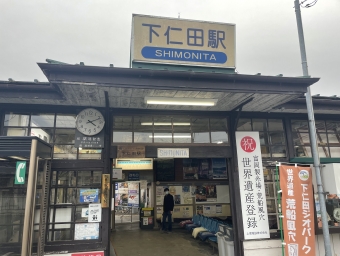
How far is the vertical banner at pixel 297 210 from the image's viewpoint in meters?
5.88

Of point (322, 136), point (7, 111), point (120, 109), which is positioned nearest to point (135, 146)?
point (120, 109)

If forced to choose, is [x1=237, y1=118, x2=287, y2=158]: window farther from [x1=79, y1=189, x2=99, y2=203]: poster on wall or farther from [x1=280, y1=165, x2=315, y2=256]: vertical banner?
[x1=79, y1=189, x2=99, y2=203]: poster on wall

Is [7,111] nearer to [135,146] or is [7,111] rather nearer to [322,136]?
[135,146]

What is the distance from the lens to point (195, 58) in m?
6.03

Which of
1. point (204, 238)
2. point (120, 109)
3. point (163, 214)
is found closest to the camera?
point (120, 109)

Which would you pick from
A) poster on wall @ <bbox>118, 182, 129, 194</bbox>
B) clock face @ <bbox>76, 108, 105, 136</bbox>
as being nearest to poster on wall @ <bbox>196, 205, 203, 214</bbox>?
poster on wall @ <bbox>118, 182, 129, 194</bbox>

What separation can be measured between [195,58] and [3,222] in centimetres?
581

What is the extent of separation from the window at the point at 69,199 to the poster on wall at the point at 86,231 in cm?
7

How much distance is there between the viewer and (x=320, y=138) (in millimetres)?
7578

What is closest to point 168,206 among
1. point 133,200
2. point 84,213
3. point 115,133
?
point 133,200

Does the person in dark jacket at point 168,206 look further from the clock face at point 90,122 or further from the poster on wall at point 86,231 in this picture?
the clock face at point 90,122

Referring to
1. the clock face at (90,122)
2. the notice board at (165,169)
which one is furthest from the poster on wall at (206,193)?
the clock face at (90,122)

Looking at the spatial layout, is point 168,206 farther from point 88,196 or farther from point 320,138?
point 320,138

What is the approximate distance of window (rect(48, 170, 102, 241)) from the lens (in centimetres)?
581
